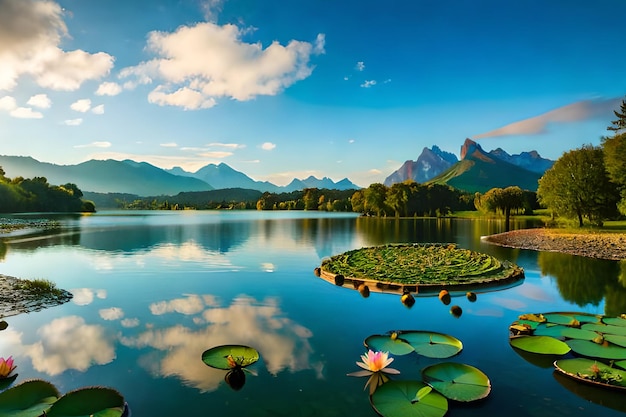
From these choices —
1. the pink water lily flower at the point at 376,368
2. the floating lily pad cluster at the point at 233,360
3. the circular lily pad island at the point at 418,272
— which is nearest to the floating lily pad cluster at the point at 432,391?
the pink water lily flower at the point at 376,368

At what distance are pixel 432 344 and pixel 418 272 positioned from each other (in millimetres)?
8978

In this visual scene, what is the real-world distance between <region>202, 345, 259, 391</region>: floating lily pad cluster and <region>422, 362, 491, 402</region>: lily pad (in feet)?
11.4

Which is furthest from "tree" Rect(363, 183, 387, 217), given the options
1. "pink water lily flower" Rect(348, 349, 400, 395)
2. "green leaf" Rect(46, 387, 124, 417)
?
"green leaf" Rect(46, 387, 124, 417)

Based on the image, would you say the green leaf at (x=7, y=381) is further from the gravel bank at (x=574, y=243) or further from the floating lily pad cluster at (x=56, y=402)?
the gravel bank at (x=574, y=243)

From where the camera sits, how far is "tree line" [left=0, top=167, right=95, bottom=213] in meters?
92.2

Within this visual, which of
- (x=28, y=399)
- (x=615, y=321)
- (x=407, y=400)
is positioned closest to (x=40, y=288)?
(x=28, y=399)

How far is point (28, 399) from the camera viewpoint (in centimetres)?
608

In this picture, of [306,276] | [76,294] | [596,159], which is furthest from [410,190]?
[76,294]

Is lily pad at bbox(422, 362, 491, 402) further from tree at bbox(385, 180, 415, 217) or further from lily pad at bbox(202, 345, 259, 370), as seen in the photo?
tree at bbox(385, 180, 415, 217)

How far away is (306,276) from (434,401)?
43.1ft

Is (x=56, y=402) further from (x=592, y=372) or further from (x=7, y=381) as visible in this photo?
(x=592, y=372)

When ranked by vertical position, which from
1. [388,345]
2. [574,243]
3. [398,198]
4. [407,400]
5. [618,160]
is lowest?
[388,345]

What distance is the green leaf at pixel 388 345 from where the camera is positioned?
8331 mm

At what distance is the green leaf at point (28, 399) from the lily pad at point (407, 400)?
5.15 m
